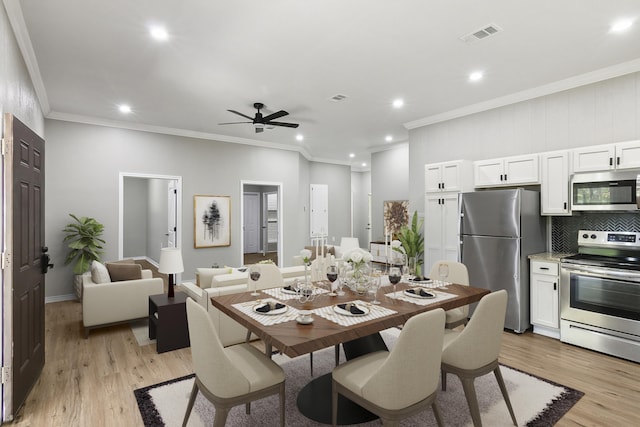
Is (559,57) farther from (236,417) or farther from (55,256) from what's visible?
(55,256)

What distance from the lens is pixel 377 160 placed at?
817 cm

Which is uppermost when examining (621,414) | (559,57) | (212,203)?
(559,57)

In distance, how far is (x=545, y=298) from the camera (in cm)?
378

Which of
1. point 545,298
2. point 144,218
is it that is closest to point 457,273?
point 545,298

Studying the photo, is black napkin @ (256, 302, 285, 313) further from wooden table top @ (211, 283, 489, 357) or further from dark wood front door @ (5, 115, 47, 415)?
dark wood front door @ (5, 115, 47, 415)

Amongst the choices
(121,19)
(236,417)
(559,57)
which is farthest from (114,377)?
(559,57)

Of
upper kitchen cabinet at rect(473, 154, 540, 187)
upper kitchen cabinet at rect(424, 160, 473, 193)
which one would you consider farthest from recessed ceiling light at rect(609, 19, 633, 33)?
upper kitchen cabinet at rect(424, 160, 473, 193)

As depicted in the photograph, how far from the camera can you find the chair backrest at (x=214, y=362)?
1.72 meters

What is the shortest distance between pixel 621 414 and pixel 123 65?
5.26 m

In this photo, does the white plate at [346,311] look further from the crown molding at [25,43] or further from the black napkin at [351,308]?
the crown molding at [25,43]

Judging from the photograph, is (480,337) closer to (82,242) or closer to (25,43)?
(25,43)

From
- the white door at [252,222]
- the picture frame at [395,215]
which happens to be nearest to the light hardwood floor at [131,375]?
the picture frame at [395,215]

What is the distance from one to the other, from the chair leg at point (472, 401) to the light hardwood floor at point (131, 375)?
754mm

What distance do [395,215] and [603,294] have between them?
458cm
